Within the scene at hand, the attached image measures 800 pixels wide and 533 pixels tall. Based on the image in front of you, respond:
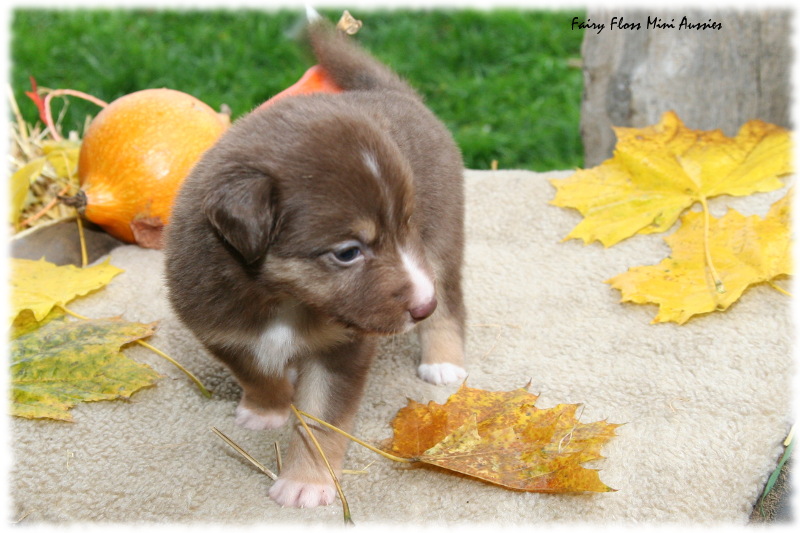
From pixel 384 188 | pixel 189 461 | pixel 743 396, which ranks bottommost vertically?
pixel 189 461

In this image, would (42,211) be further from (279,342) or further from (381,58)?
(381,58)

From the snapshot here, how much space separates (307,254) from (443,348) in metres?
1.35

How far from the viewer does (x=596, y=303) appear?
14.2 feet

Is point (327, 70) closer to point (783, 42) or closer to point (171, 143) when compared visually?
point (171, 143)

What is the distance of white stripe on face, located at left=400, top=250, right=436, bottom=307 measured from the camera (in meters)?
2.88

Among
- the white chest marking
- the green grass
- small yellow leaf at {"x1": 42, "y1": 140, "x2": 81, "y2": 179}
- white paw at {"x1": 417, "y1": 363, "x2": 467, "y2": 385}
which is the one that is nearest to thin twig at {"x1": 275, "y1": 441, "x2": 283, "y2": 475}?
the white chest marking

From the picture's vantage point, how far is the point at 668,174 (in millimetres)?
4723

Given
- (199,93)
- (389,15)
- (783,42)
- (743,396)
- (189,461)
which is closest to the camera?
(189,461)

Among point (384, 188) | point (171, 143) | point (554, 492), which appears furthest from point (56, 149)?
point (554, 492)

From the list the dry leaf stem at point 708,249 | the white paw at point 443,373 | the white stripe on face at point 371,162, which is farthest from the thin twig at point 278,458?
the dry leaf stem at point 708,249

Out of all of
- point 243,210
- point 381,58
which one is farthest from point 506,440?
point 381,58

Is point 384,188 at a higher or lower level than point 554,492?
higher

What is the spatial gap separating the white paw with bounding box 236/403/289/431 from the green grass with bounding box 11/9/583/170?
4402 mm

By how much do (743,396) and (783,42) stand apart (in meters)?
2.81
